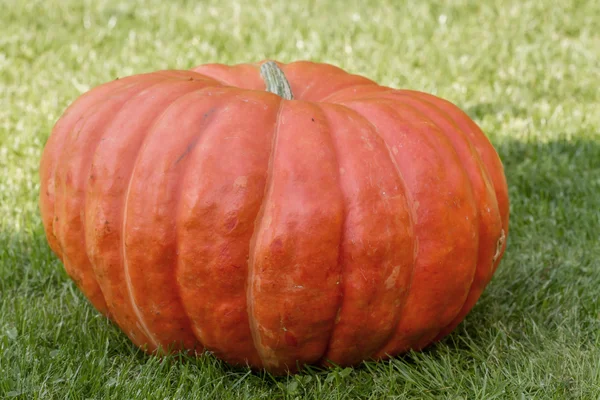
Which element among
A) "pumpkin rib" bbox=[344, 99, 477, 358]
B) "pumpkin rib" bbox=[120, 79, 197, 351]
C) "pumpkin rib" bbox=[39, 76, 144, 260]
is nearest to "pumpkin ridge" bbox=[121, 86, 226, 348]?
"pumpkin rib" bbox=[120, 79, 197, 351]

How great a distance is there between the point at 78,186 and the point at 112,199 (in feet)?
0.53

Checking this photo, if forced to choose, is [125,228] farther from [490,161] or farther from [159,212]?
[490,161]

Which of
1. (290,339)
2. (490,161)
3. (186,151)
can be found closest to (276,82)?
(186,151)

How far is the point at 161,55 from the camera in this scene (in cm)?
538

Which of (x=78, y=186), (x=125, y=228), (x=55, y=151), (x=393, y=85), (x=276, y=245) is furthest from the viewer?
(x=393, y=85)

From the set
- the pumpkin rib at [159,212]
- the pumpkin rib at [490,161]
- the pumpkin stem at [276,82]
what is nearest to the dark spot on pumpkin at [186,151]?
the pumpkin rib at [159,212]

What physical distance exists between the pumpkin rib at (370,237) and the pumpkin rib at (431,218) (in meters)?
0.04

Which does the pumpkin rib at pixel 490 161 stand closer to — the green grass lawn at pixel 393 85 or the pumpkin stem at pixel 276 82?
the green grass lawn at pixel 393 85

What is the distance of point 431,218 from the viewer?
2.28 meters

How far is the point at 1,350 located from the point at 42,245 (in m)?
0.89

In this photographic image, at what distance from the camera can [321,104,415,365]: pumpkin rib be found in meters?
2.21

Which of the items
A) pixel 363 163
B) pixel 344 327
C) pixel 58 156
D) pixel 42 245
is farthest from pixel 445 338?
pixel 42 245

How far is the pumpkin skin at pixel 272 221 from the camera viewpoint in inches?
86.0

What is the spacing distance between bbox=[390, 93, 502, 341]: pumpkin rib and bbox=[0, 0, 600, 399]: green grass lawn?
253 millimetres
